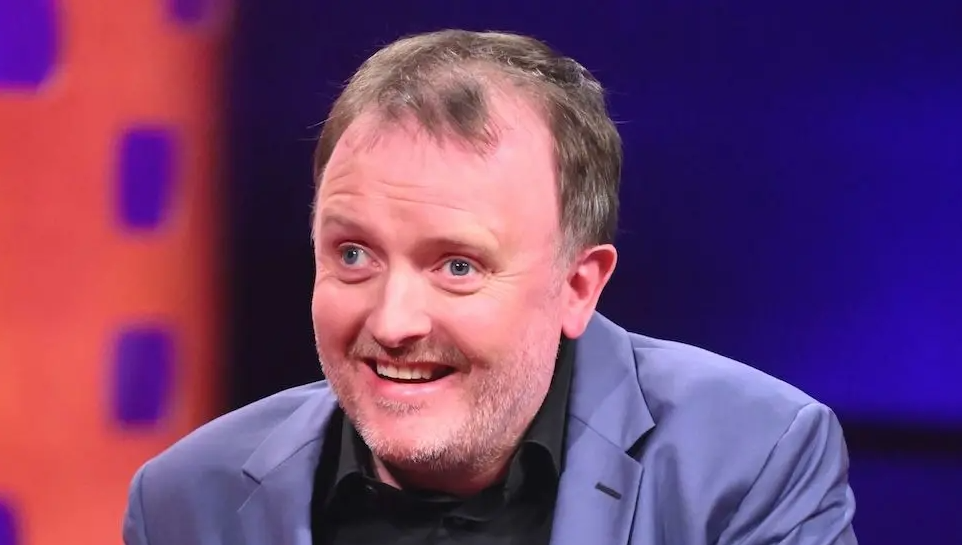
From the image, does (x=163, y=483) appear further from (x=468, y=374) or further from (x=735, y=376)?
(x=735, y=376)

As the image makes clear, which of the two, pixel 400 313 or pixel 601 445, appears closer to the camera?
pixel 400 313

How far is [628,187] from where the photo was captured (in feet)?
6.95

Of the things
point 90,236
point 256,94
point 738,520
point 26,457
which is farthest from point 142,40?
point 738,520

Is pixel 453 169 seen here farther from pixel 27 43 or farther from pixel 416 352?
pixel 27 43

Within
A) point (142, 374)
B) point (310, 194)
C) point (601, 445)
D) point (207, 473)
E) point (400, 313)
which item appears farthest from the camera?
point (142, 374)

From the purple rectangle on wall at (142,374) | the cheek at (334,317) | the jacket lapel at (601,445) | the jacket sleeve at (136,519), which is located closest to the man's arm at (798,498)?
the jacket lapel at (601,445)

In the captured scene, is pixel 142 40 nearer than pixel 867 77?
No

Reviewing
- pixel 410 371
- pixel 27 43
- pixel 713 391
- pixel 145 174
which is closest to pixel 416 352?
pixel 410 371

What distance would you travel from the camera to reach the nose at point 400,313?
1.38 metres

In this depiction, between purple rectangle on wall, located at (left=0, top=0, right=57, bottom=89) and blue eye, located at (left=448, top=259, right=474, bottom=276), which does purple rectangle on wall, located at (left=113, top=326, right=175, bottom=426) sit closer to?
purple rectangle on wall, located at (left=0, top=0, right=57, bottom=89)

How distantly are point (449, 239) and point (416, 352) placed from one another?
14 centimetres

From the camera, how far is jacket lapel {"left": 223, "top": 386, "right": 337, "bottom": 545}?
155cm

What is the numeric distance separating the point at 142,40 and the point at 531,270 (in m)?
1.20

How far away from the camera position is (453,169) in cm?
139
